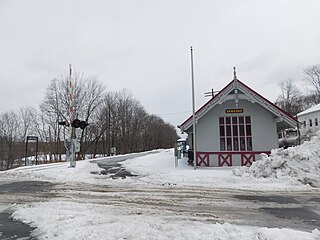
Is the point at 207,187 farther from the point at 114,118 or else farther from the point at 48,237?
the point at 114,118

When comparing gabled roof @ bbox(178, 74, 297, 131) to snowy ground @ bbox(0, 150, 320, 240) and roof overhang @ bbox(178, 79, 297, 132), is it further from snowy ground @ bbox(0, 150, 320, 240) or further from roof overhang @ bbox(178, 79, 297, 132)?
snowy ground @ bbox(0, 150, 320, 240)

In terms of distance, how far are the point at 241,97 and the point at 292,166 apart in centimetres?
564

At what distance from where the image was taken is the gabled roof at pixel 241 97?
1547 cm

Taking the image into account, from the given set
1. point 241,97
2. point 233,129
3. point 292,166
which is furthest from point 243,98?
point 292,166

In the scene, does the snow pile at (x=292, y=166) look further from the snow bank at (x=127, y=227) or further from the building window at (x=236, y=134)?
the snow bank at (x=127, y=227)

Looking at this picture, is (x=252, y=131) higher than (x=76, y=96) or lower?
lower

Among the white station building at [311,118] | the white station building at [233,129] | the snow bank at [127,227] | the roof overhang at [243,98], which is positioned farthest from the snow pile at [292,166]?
the white station building at [311,118]

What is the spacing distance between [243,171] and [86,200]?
8.40 meters

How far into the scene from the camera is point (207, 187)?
33.8 feet

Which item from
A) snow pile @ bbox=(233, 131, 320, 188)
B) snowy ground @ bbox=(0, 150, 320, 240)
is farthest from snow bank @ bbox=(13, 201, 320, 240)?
snow pile @ bbox=(233, 131, 320, 188)

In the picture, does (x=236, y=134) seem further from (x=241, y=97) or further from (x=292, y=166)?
(x=292, y=166)

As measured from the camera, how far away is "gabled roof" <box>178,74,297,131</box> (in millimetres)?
15469

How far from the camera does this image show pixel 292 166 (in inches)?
460

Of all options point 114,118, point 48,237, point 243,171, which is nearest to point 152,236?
point 48,237
